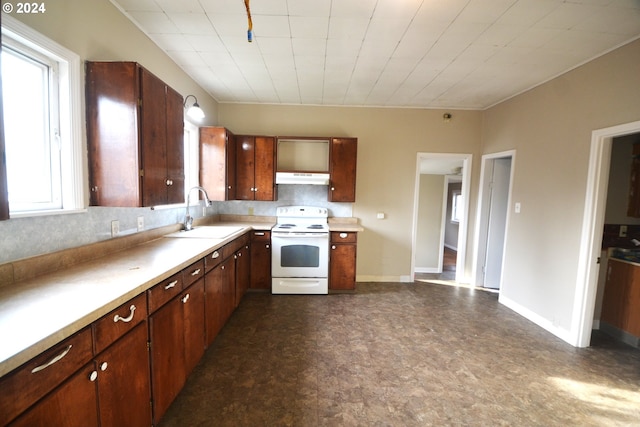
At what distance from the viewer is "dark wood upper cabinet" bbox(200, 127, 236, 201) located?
332 centimetres

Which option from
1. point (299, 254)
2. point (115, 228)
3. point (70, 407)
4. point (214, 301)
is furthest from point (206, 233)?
point (70, 407)

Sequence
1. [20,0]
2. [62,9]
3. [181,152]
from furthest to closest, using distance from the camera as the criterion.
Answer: [181,152] → [62,9] → [20,0]

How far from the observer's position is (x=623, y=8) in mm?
1785

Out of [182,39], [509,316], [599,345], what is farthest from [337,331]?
[182,39]

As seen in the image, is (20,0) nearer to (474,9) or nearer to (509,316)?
(474,9)

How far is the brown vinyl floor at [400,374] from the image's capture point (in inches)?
65.6

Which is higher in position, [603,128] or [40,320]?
[603,128]

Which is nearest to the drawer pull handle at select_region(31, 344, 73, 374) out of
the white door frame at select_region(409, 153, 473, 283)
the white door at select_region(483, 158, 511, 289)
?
the white door frame at select_region(409, 153, 473, 283)

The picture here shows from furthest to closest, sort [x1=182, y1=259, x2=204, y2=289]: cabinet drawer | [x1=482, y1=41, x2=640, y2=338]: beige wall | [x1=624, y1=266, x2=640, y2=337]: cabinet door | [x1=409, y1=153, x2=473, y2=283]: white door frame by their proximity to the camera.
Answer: [x1=409, y1=153, x2=473, y2=283]: white door frame → [x1=624, y1=266, x2=640, y2=337]: cabinet door → [x1=482, y1=41, x2=640, y2=338]: beige wall → [x1=182, y1=259, x2=204, y2=289]: cabinet drawer

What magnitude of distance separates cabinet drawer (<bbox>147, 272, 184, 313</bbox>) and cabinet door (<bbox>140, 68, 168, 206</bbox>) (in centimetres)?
58

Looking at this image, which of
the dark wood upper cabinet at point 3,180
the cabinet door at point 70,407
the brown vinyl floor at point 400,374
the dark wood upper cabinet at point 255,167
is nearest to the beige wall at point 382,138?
the dark wood upper cabinet at point 255,167

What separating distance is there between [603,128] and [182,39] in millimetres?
3808

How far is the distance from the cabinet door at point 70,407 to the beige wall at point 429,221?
4.95m

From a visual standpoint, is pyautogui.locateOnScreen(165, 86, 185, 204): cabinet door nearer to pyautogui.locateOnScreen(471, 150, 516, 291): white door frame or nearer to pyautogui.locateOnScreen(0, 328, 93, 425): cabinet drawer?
pyautogui.locateOnScreen(0, 328, 93, 425): cabinet drawer
